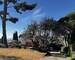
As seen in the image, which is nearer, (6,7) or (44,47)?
(44,47)

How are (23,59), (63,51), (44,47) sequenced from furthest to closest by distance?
(44,47), (63,51), (23,59)

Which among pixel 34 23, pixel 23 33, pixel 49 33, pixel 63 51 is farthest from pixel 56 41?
pixel 63 51

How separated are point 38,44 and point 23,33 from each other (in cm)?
658

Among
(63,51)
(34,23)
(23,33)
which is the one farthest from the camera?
(23,33)

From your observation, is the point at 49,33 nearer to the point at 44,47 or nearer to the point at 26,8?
the point at 44,47

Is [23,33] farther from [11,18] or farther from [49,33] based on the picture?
[49,33]

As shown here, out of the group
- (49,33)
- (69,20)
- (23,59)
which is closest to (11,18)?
(49,33)

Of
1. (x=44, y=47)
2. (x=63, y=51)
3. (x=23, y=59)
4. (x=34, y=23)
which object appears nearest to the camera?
(x=23, y=59)

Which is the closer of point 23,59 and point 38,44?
point 23,59

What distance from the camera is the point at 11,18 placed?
133 feet

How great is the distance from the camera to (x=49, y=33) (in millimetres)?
36906

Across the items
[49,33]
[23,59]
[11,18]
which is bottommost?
[23,59]

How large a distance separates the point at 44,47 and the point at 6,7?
9.86 meters

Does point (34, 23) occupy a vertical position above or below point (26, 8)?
below
